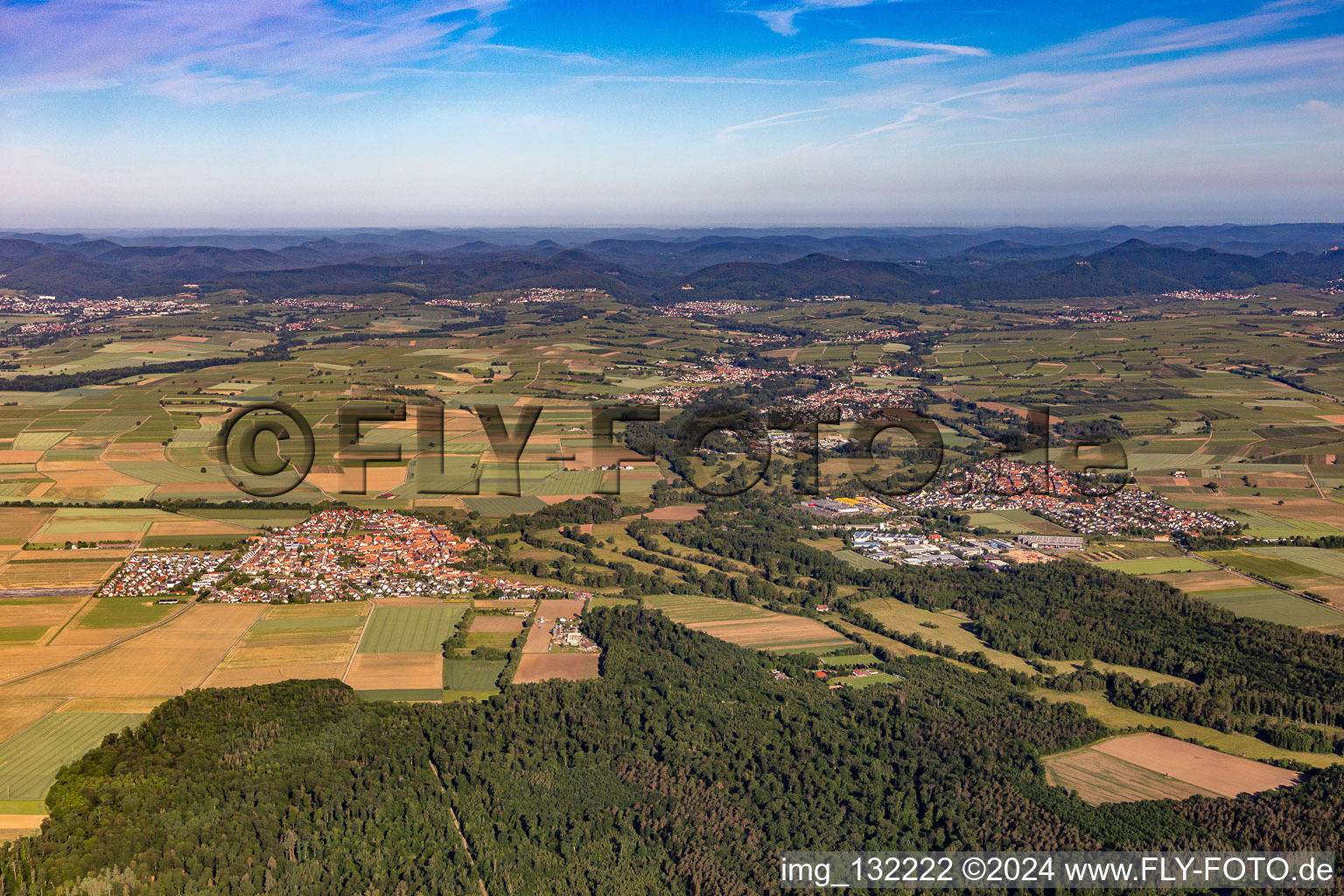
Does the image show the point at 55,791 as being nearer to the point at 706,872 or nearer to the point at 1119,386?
the point at 706,872

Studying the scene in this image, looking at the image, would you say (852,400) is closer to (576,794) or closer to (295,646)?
(295,646)

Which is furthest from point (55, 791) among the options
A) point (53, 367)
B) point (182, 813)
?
point (53, 367)

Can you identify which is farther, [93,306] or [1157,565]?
[93,306]

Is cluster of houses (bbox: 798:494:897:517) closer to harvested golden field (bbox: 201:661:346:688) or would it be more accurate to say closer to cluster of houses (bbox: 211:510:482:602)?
cluster of houses (bbox: 211:510:482:602)

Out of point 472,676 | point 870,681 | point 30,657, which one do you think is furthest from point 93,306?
point 870,681

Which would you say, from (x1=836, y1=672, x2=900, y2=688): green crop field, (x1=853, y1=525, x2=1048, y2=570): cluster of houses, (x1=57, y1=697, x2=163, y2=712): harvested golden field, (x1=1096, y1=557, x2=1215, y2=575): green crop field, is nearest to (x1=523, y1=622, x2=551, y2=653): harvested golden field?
(x1=836, y1=672, x2=900, y2=688): green crop field

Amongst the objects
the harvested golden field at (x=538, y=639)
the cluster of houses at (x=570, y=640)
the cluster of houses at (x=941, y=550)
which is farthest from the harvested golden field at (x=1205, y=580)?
the harvested golden field at (x=538, y=639)

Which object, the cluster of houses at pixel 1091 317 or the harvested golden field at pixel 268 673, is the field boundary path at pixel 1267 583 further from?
the cluster of houses at pixel 1091 317
